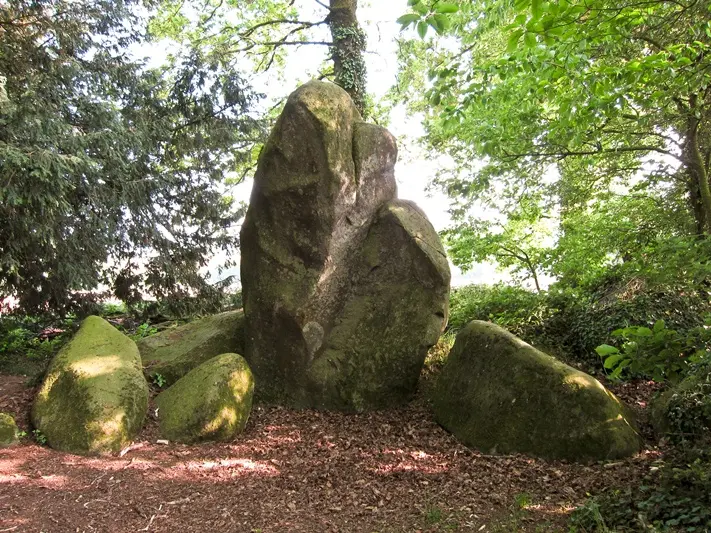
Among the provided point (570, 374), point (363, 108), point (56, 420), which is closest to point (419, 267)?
point (570, 374)

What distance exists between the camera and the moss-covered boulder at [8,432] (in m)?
5.32

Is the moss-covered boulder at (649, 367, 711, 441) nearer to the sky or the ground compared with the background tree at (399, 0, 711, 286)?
nearer to the ground

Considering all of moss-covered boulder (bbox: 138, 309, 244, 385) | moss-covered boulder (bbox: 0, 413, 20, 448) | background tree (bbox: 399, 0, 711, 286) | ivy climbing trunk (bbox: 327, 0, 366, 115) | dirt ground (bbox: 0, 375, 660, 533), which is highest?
ivy climbing trunk (bbox: 327, 0, 366, 115)

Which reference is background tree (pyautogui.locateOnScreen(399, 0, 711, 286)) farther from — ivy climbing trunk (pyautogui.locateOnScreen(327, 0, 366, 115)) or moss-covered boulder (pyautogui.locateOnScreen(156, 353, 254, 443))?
moss-covered boulder (pyautogui.locateOnScreen(156, 353, 254, 443))

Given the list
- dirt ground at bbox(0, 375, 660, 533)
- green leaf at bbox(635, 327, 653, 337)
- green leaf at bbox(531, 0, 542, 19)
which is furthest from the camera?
dirt ground at bbox(0, 375, 660, 533)

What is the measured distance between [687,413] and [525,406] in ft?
5.27

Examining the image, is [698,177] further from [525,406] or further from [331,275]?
[331,275]

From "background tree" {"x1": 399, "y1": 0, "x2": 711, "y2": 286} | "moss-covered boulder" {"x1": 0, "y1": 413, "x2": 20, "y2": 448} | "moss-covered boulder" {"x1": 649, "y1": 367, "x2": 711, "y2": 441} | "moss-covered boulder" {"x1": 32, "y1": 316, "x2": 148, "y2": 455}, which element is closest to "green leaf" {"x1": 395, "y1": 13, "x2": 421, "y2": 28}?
"background tree" {"x1": 399, "y1": 0, "x2": 711, "y2": 286}

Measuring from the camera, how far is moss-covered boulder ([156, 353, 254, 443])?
5875mm

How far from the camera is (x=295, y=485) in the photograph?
16.9 ft

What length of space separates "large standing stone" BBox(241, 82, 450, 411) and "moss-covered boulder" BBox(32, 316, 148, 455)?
1771mm

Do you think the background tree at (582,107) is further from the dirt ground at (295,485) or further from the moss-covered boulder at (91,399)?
the moss-covered boulder at (91,399)

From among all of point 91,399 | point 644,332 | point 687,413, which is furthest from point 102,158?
point 687,413

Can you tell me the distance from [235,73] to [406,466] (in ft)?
29.4
